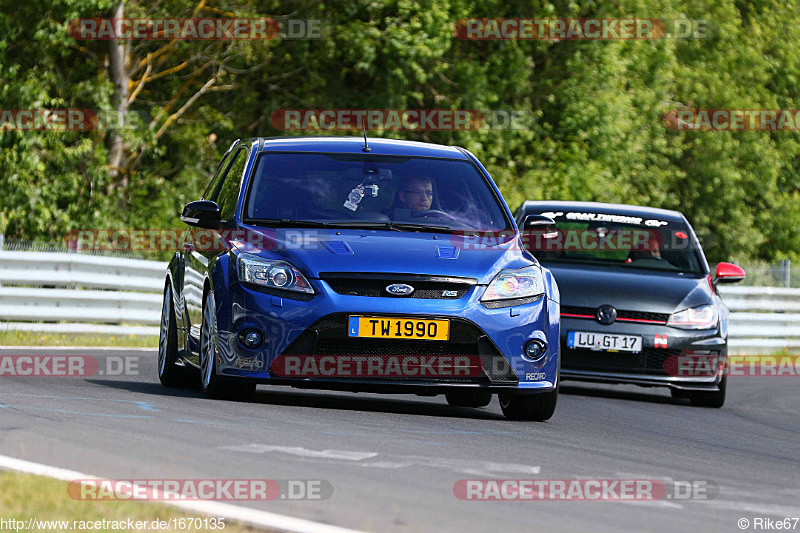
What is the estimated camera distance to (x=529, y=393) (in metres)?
9.12

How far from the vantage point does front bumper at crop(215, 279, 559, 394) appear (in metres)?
8.63

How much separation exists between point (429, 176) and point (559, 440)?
7.48 feet

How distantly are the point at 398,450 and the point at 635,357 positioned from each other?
603cm

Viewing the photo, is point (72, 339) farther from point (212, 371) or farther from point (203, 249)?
point (212, 371)

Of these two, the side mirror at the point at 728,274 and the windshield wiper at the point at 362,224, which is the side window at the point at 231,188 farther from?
the side mirror at the point at 728,274

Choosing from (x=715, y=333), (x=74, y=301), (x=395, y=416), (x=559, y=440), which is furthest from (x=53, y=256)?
(x=559, y=440)

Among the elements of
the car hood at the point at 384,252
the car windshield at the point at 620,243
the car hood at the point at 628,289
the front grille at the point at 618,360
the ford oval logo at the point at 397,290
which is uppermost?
the car hood at the point at 384,252

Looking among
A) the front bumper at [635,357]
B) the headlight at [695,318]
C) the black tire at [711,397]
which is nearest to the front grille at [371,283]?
the front bumper at [635,357]

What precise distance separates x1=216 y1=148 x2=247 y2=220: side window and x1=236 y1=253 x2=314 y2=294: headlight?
82 cm

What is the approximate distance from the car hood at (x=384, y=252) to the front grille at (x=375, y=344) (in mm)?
294

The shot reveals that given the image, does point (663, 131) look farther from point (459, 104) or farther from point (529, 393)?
point (529, 393)

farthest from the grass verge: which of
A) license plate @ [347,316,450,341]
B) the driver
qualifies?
license plate @ [347,316,450,341]

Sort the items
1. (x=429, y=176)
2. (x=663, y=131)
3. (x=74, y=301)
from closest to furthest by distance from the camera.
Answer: (x=429, y=176) → (x=74, y=301) → (x=663, y=131)

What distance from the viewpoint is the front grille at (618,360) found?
12883mm
